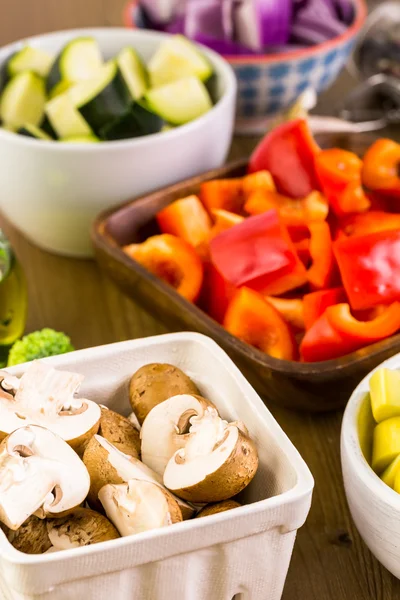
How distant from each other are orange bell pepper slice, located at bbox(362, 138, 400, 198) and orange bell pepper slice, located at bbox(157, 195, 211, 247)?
9.9 inches

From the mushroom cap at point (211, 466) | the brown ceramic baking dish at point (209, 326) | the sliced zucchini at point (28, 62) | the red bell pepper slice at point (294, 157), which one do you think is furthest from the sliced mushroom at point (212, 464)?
the sliced zucchini at point (28, 62)

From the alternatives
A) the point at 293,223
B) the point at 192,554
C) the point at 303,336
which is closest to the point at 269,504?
the point at 192,554

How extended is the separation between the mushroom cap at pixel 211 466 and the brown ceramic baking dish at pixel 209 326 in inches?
9.7

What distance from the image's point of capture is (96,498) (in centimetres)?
74

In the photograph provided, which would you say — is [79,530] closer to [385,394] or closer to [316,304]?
[385,394]

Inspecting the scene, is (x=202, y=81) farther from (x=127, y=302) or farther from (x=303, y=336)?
(x=303, y=336)

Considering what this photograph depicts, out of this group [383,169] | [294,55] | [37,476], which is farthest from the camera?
[294,55]

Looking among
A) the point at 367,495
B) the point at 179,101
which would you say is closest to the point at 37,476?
the point at 367,495

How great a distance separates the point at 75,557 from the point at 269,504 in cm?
15

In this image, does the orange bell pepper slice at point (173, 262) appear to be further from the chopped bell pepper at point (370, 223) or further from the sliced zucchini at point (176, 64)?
the sliced zucchini at point (176, 64)

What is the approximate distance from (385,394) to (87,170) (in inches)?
22.9

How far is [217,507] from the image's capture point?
721mm

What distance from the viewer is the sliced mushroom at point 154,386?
2.67ft

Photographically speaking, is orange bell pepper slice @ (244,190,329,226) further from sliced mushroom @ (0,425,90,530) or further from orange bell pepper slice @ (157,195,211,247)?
sliced mushroom @ (0,425,90,530)
